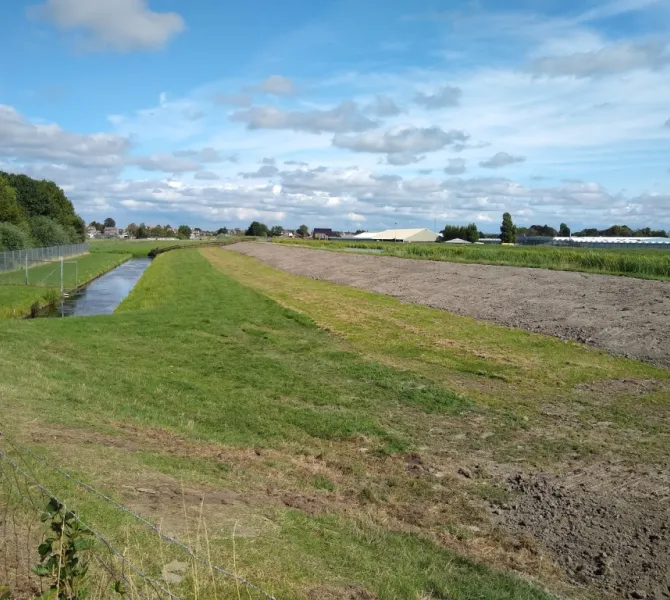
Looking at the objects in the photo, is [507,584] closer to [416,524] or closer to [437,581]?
[437,581]

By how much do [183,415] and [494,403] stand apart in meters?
6.12

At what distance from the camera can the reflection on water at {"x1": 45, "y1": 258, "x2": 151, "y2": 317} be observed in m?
37.1

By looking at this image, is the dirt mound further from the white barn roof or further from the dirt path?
the white barn roof

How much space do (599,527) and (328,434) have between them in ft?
16.1

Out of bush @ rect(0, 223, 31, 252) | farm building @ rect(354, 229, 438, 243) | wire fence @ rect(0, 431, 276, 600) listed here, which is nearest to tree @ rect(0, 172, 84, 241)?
bush @ rect(0, 223, 31, 252)

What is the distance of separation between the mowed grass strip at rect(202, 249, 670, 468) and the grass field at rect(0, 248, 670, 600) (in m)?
0.06

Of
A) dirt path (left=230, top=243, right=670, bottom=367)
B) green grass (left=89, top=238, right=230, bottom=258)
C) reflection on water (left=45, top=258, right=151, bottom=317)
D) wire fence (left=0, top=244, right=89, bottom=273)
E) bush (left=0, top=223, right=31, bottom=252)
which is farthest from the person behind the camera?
green grass (left=89, top=238, right=230, bottom=258)

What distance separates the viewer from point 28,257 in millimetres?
58469

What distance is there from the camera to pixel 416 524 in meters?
7.23

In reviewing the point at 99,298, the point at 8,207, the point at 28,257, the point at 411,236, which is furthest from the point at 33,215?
the point at 411,236

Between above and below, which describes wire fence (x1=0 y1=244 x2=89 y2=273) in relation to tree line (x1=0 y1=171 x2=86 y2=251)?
below

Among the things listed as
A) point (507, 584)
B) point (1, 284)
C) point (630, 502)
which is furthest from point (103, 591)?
point (1, 284)

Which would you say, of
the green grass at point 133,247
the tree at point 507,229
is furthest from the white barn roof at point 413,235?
the green grass at point 133,247

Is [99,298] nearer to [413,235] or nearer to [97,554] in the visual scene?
[97,554]
